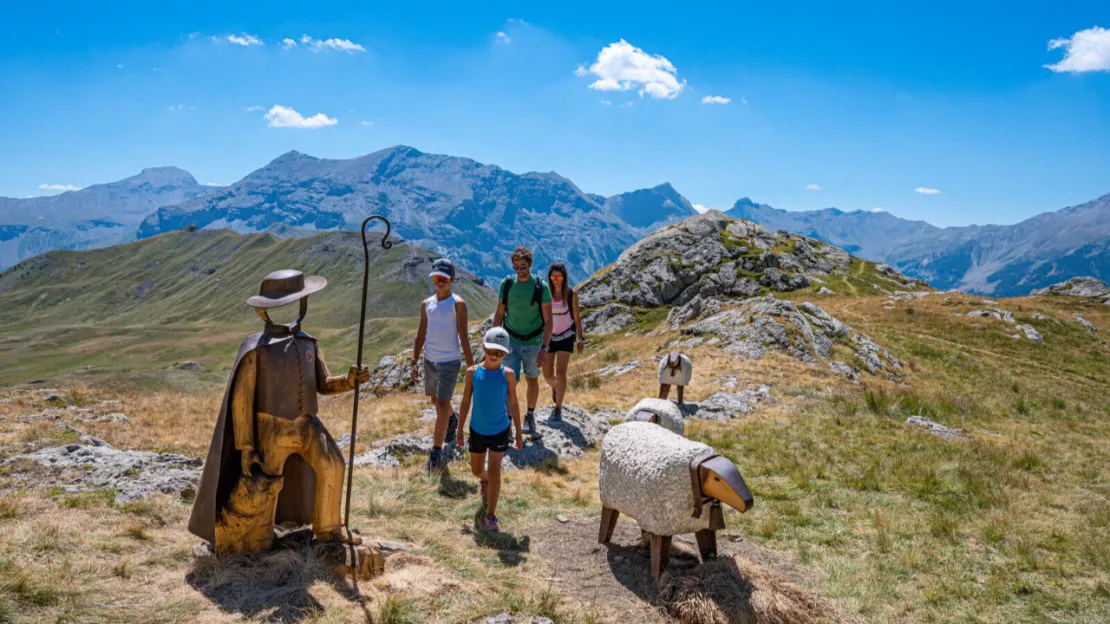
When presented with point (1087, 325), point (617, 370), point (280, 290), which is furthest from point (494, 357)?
point (1087, 325)

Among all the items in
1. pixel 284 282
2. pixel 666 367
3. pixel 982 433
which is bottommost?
pixel 982 433

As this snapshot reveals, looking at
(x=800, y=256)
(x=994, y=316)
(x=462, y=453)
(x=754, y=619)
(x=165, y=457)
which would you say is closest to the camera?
(x=754, y=619)

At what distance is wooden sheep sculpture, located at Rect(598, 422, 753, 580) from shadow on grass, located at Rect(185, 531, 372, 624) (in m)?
3.12

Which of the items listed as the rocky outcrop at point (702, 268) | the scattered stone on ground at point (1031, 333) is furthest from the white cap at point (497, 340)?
the rocky outcrop at point (702, 268)

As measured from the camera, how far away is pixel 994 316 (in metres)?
36.6

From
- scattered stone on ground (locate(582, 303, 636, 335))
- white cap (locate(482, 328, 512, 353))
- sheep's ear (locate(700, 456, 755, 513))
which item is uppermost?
white cap (locate(482, 328, 512, 353))

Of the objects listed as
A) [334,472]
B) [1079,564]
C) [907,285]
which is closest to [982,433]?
[1079,564]

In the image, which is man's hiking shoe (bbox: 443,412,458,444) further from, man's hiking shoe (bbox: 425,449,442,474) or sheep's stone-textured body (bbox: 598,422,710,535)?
sheep's stone-textured body (bbox: 598,422,710,535)

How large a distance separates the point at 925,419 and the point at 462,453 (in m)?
12.8

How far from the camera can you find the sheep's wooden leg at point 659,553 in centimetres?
651

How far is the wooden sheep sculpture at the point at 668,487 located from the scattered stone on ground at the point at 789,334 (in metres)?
16.4

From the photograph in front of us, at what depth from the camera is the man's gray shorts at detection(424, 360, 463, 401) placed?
9455 mm

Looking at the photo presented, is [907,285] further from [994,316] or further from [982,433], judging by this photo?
[982,433]

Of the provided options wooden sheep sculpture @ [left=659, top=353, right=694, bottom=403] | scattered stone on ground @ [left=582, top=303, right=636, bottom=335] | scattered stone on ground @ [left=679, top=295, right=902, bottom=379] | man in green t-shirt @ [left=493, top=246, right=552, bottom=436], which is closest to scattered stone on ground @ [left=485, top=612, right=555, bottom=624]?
man in green t-shirt @ [left=493, top=246, right=552, bottom=436]
